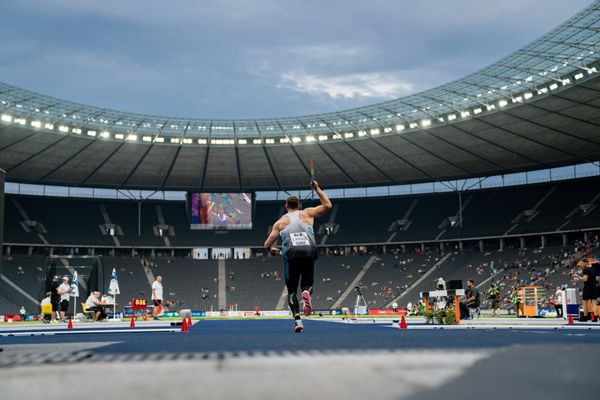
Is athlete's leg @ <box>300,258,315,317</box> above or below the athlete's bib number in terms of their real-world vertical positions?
below

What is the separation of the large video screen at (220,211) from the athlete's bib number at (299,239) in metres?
57.9

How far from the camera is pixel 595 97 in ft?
138

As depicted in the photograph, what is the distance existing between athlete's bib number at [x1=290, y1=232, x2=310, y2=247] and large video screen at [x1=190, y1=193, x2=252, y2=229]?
190ft

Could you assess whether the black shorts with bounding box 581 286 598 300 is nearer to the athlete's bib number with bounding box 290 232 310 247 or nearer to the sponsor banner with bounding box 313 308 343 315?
the athlete's bib number with bounding box 290 232 310 247

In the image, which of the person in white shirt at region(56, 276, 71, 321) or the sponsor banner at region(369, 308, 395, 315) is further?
the sponsor banner at region(369, 308, 395, 315)

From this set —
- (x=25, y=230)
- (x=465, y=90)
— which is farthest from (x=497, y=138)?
(x=25, y=230)

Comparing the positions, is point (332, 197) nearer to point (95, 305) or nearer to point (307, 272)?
point (95, 305)

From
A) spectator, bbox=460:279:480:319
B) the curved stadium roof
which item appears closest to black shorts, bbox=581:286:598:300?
spectator, bbox=460:279:480:319

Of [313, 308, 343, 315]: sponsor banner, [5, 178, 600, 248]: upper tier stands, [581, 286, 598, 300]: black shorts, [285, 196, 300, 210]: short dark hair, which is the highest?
[5, 178, 600, 248]: upper tier stands

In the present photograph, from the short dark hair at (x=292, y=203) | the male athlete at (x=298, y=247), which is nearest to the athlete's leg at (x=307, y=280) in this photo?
the male athlete at (x=298, y=247)

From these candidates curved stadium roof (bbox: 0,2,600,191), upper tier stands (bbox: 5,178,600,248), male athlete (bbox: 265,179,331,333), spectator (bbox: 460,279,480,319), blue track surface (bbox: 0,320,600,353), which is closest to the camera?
blue track surface (bbox: 0,320,600,353)

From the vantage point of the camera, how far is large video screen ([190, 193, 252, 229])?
218ft

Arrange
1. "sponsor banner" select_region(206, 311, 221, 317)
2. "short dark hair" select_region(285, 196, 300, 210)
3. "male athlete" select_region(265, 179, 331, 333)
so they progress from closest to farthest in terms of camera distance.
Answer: "male athlete" select_region(265, 179, 331, 333), "short dark hair" select_region(285, 196, 300, 210), "sponsor banner" select_region(206, 311, 221, 317)

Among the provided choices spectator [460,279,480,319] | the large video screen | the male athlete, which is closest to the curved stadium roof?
the large video screen
